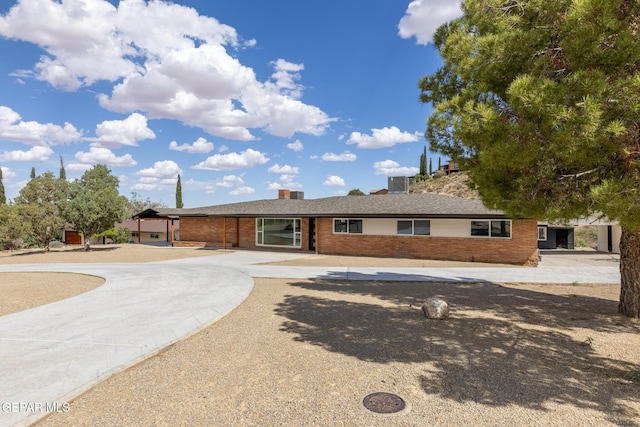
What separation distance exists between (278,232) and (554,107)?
69.1 feet

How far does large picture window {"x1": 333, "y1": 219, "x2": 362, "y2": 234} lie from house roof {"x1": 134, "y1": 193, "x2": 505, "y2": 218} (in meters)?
0.73

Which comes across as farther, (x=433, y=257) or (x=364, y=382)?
(x=433, y=257)

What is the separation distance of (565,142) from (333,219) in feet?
57.0

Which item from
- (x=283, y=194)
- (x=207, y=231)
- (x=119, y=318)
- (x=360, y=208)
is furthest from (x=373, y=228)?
(x=119, y=318)

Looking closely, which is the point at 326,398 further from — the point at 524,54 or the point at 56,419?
the point at 524,54

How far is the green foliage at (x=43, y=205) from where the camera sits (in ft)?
75.9

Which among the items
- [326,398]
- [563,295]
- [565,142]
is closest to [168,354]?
[326,398]

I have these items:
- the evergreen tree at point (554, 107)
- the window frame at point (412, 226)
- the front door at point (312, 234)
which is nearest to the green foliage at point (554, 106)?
the evergreen tree at point (554, 107)

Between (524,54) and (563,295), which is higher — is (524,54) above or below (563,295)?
above

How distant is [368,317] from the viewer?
7699 millimetres

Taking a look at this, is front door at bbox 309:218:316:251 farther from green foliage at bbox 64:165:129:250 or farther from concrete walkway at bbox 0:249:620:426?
green foliage at bbox 64:165:129:250

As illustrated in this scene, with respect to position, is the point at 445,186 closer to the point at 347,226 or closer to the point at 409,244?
the point at 347,226

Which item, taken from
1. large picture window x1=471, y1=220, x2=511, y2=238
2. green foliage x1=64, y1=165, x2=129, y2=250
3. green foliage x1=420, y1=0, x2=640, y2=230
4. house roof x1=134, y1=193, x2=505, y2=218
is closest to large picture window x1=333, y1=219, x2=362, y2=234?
house roof x1=134, y1=193, x2=505, y2=218

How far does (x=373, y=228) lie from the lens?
2066 cm
